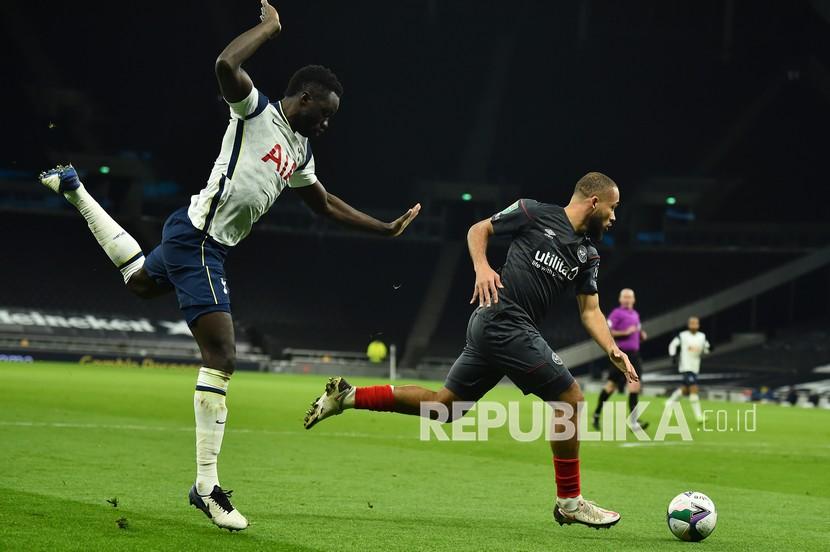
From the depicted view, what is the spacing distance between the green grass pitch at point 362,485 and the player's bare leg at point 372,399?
678 mm

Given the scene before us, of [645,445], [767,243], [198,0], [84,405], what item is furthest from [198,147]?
[645,445]

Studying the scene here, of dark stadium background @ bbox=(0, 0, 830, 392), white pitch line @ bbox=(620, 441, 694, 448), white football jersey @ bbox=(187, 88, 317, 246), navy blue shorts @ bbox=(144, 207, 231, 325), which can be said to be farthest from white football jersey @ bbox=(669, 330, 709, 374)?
dark stadium background @ bbox=(0, 0, 830, 392)

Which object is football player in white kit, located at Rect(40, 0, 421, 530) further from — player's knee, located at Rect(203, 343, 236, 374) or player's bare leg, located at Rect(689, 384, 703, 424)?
player's bare leg, located at Rect(689, 384, 703, 424)

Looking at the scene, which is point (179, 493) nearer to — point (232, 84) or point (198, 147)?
point (232, 84)

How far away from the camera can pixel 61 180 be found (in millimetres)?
7258

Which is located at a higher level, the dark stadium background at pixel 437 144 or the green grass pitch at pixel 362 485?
the dark stadium background at pixel 437 144

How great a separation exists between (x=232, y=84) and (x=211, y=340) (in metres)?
1.49

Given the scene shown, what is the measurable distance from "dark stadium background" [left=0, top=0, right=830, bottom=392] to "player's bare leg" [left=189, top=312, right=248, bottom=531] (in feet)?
121

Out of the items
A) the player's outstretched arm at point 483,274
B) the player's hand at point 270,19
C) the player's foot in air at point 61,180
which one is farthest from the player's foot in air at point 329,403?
the player's hand at point 270,19

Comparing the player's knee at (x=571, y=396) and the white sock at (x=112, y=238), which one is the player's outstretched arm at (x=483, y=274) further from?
the white sock at (x=112, y=238)

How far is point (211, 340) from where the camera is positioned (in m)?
6.45

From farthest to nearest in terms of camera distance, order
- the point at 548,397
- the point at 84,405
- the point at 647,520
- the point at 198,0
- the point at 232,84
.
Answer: the point at 198,0 → the point at 84,405 → the point at 647,520 → the point at 548,397 → the point at 232,84

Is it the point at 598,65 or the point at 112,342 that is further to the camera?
the point at 598,65

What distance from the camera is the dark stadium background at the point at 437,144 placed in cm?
4478
